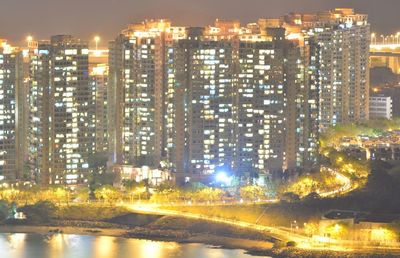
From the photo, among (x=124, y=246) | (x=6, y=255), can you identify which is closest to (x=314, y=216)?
(x=124, y=246)

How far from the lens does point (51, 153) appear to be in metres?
23.5

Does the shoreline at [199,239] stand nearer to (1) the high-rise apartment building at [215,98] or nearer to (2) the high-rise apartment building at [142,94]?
(1) the high-rise apartment building at [215,98]

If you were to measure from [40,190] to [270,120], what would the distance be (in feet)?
10.6

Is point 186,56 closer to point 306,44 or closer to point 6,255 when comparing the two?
point 306,44

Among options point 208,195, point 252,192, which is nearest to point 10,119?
point 208,195

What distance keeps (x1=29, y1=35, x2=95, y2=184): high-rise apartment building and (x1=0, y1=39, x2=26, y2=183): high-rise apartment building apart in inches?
18.1

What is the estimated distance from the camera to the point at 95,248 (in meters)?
20.8

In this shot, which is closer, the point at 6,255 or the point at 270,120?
the point at 6,255

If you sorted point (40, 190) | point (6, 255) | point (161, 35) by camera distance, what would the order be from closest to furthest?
point (6, 255) → point (40, 190) → point (161, 35)

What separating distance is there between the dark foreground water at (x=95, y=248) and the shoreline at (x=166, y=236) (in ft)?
0.49

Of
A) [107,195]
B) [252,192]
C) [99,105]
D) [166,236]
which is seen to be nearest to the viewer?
[166,236]

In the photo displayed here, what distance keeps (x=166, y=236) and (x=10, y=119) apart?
363 centimetres

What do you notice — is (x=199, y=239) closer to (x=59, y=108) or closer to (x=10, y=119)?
(x=59, y=108)

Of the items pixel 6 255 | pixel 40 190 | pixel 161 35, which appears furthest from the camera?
pixel 161 35
